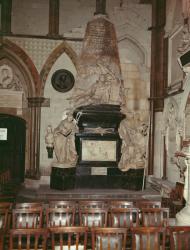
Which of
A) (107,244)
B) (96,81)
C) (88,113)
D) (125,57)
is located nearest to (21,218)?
(107,244)

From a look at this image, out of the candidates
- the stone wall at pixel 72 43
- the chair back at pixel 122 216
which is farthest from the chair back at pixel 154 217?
the stone wall at pixel 72 43

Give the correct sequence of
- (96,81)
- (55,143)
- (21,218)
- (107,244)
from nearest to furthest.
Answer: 1. (107,244)
2. (21,218)
3. (55,143)
4. (96,81)

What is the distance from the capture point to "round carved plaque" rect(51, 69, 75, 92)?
1244 centimetres

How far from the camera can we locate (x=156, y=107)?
40.6 feet

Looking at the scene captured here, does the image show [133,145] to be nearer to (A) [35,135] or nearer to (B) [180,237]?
(A) [35,135]

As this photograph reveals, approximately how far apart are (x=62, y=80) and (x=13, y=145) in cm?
301

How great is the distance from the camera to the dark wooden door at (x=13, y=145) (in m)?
12.2

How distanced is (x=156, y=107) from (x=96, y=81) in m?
3.19

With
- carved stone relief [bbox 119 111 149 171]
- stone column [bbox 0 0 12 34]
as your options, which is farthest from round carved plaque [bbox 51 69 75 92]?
carved stone relief [bbox 119 111 149 171]

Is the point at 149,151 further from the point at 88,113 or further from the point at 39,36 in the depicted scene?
the point at 39,36

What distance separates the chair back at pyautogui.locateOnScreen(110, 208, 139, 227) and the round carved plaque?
766 cm

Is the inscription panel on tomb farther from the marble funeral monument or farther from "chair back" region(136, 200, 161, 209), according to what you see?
"chair back" region(136, 200, 161, 209)

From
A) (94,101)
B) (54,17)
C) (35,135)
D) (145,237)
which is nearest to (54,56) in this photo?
(54,17)

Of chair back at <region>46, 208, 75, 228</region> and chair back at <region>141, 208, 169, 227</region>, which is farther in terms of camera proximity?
chair back at <region>141, 208, 169, 227</region>
